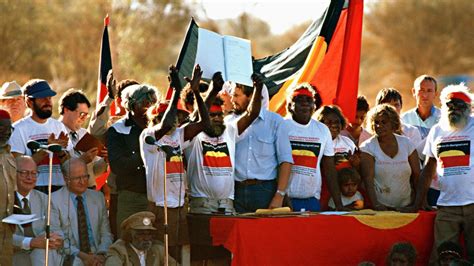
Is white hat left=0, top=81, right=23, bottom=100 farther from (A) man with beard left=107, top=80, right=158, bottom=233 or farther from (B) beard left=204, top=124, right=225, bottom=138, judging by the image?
(B) beard left=204, top=124, right=225, bottom=138

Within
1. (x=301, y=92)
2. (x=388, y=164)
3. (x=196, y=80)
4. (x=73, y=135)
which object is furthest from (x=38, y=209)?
(x=388, y=164)

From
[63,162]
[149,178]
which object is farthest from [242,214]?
[63,162]

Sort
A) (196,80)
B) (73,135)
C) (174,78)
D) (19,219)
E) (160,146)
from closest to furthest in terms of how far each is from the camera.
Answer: (160,146), (19,219), (174,78), (196,80), (73,135)

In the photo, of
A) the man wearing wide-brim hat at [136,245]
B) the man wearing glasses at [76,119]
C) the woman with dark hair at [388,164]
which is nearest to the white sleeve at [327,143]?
the woman with dark hair at [388,164]

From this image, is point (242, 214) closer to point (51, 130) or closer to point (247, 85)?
point (247, 85)

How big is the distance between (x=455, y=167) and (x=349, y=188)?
113 centimetres

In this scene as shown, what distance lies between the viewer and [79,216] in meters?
12.1

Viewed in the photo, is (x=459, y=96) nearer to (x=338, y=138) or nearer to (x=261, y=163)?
(x=338, y=138)

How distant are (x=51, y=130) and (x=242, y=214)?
2001mm

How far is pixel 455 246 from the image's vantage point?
12.3 meters

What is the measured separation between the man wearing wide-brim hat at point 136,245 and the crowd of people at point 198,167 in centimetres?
1

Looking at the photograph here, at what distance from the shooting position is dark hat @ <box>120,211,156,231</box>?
11797 millimetres

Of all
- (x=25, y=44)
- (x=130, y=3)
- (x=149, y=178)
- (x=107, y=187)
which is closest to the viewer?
(x=149, y=178)

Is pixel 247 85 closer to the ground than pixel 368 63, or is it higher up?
closer to the ground
